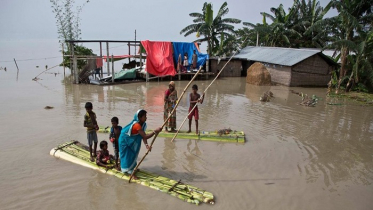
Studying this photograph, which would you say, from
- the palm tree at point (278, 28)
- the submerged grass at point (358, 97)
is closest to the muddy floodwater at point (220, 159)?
the submerged grass at point (358, 97)

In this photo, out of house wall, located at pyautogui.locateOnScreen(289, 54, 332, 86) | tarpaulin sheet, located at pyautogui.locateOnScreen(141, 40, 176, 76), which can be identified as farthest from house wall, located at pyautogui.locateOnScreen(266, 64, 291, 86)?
tarpaulin sheet, located at pyautogui.locateOnScreen(141, 40, 176, 76)

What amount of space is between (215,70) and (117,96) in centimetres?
854

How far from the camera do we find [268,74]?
51.6ft

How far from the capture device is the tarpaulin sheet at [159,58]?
16184 mm

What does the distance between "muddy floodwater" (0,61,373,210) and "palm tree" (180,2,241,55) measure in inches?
378

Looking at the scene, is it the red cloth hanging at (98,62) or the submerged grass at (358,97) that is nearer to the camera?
the submerged grass at (358,97)

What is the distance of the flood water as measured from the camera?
441cm

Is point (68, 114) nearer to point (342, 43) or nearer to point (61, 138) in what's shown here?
point (61, 138)

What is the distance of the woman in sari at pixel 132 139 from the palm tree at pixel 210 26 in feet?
51.7

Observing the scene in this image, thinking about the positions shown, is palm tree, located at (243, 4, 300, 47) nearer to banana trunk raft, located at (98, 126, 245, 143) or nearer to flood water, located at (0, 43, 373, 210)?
flood water, located at (0, 43, 373, 210)

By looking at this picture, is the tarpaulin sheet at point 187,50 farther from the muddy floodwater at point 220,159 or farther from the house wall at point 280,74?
the muddy floodwater at point 220,159

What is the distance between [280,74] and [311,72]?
1569 millimetres

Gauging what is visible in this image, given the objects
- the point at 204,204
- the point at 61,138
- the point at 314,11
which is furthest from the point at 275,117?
the point at 314,11

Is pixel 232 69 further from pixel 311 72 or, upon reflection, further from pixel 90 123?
pixel 90 123
